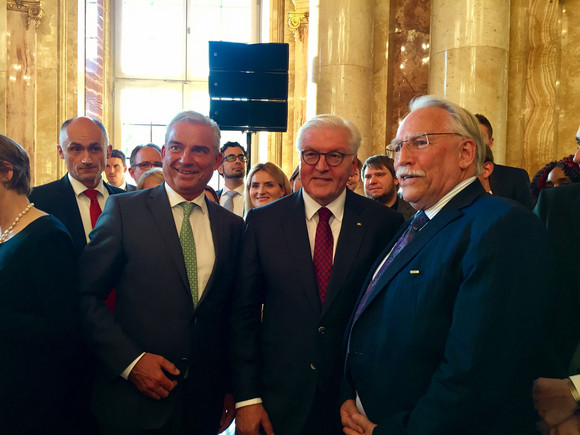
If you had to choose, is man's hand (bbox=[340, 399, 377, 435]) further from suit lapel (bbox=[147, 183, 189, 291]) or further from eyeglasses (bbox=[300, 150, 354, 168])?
eyeglasses (bbox=[300, 150, 354, 168])

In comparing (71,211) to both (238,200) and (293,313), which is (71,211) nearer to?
(293,313)

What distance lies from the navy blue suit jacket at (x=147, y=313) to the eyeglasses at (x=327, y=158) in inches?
20.6

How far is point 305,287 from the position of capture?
2.15m

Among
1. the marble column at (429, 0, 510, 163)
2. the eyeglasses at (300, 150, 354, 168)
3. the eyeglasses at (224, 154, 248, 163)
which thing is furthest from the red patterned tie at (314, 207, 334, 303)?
the eyeglasses at (224, 154, 248, 163)

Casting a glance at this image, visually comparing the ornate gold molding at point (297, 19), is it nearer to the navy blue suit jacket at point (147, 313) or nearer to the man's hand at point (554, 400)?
the navy blue suit jacket at point (147, 313)

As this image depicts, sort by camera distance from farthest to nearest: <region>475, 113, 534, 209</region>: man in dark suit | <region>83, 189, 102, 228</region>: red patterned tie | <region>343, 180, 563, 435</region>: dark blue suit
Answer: <region>475, 113, 534, 209</region>: man in dark suit < <region>83, 189, 102, 228</region>: red patterned tie < <region>343, 180, 563, 435</region>: dark blue suit

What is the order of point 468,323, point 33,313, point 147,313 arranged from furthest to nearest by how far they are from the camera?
point 147,313, point 33,313, point 468,323

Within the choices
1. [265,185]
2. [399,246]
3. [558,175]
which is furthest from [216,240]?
[558,175]

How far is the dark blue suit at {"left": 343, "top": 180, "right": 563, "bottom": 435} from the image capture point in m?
1.45

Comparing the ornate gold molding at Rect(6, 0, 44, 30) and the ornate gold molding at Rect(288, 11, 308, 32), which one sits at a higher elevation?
the ornate gold molding at Rect(288, 11, 308, 32)

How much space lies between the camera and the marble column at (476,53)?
444 centimetres

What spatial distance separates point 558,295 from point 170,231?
56.2 inches

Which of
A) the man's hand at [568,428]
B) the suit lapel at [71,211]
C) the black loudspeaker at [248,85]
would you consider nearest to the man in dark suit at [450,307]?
the man's hand at [568,428]

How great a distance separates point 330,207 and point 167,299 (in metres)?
0.75
